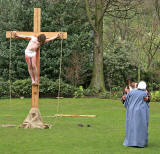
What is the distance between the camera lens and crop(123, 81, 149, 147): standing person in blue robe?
1106 cm

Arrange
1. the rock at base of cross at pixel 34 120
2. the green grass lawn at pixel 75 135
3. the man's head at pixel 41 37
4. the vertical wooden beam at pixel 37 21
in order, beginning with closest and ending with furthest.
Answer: the green grass lawn at pixel 75 135 → the man's head at pixel 41 37 → the rock at base of cross at pixel 34 120 → the vertical wooden beam at pixel 37 21

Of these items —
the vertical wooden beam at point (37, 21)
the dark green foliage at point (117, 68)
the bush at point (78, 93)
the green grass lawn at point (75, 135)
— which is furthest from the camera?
the dark green foliage at point (117, 68)

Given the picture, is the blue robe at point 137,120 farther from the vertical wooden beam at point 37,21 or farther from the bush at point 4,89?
the bush at point 4,89

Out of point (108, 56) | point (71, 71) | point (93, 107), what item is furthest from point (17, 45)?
point (93, 107)

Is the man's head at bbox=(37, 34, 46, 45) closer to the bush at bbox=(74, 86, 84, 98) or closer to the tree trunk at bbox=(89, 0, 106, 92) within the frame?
the bush at bbox=(74, 86, 84, 98)

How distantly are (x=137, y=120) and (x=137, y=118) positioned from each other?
5 cm

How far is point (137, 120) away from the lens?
11148 mm

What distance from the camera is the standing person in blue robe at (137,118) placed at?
436 inches

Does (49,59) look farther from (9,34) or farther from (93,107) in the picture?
(9,34)

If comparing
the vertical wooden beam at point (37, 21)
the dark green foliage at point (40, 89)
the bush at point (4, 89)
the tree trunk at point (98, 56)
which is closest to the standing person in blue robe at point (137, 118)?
the vertical wooden beam at point (37, 21)

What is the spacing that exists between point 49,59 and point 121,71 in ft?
17.2

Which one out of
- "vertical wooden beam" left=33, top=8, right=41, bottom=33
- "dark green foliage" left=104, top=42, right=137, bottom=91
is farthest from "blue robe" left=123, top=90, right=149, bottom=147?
"dark green foliage" left=104, top=42, right=137, bottom=91

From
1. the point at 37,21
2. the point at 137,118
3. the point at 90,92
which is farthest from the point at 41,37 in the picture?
the point at 90,92

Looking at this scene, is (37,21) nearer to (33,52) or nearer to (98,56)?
(33,52)
